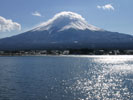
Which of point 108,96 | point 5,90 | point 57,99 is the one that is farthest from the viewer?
point 5,90

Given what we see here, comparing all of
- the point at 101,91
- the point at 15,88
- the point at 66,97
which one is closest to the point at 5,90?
the point at 15,88

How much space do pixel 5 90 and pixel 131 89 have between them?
23.8 meters

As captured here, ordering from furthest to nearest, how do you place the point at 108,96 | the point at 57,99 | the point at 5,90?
the point at 5,90
the point at 108,96
the point at 57,99

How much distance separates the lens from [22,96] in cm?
4081

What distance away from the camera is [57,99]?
38781mm

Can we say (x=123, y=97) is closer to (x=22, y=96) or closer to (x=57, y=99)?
(x=57, y=99)

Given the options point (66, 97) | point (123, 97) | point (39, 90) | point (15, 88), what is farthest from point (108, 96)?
point (15, 88)

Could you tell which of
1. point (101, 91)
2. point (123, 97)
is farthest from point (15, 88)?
point (123, 97)

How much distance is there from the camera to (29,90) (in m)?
46.2

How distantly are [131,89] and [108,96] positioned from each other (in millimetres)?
8175

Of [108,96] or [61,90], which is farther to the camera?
[61,90]

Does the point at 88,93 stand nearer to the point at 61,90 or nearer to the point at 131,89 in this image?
the point at 61,90

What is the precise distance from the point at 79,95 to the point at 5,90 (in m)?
14.1

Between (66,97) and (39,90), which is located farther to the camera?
(39,90)
